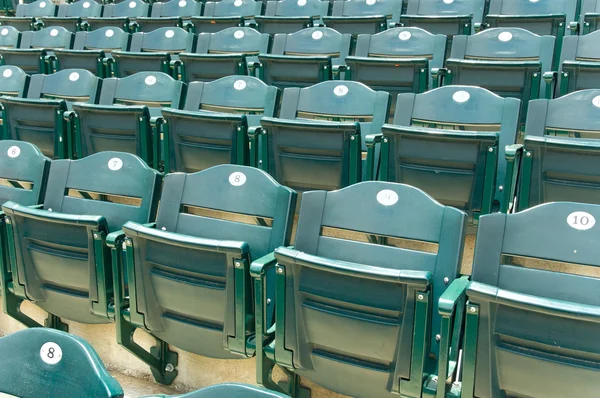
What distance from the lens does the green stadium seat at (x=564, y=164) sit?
4.33 ft

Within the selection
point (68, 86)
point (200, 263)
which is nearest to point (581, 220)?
point (200, 263)

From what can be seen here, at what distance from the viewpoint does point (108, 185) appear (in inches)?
58.2

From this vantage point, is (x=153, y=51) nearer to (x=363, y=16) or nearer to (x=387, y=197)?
(x=363, y=16)

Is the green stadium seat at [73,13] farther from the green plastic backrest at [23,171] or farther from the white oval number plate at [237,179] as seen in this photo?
the white oval number plate at [237,179]

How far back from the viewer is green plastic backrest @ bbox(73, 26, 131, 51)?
286cm

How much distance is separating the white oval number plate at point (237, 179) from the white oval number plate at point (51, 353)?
0.56 meters

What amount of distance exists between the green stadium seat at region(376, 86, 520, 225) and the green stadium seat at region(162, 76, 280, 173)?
0.38 m

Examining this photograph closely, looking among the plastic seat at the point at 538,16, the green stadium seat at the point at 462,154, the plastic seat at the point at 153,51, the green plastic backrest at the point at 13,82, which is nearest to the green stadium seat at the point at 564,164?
the green stadium seat at the point at 462,154

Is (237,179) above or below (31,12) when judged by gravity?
below

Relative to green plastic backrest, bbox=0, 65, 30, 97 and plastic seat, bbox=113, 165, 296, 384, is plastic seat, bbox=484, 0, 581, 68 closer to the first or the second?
plastic seat, bbox=113, 165, 296, 384

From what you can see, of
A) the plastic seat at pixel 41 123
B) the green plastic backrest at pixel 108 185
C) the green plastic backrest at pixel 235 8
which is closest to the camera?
the green plastic backrest at pixel 108 185

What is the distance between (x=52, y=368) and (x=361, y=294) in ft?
1.54

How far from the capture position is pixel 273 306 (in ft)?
3.92

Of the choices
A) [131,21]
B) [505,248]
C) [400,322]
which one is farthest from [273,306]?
[131,21]
